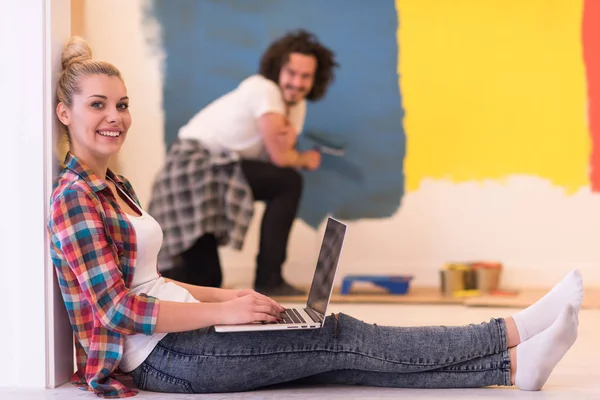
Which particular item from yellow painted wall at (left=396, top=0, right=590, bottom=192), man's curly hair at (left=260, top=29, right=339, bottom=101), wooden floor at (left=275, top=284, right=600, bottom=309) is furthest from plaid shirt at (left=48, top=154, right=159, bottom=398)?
yellow painted wall at (left=396, top=0, right=590, bottom=192)

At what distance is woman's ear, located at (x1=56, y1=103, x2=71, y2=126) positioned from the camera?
67.8 inches

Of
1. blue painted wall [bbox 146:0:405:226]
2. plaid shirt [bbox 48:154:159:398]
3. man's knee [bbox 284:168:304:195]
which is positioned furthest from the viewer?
blue painted wall [bbox 146:0:405:226]

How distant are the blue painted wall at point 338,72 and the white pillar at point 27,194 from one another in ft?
7.78

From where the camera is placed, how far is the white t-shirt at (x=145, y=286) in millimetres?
1659

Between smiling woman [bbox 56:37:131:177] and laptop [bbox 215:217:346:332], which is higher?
smiling woman [bbox 56:37:131:177]

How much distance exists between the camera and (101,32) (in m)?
4.13

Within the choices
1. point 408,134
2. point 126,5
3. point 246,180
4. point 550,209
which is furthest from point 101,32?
point 550,209

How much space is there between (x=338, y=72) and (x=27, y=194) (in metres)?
2.52

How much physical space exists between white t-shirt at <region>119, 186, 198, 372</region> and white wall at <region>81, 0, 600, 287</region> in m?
2.32

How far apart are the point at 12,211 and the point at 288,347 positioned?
63 centimetres

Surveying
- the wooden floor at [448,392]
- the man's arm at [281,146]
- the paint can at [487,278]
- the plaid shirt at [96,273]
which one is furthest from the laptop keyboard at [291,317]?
the paint can at [487,278]

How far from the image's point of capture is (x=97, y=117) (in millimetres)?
1679

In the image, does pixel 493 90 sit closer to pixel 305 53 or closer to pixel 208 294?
pixel 305 53

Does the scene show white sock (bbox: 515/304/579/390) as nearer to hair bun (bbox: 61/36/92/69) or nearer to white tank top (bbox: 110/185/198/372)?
white tank top (bbox: 110/185/198/372)
